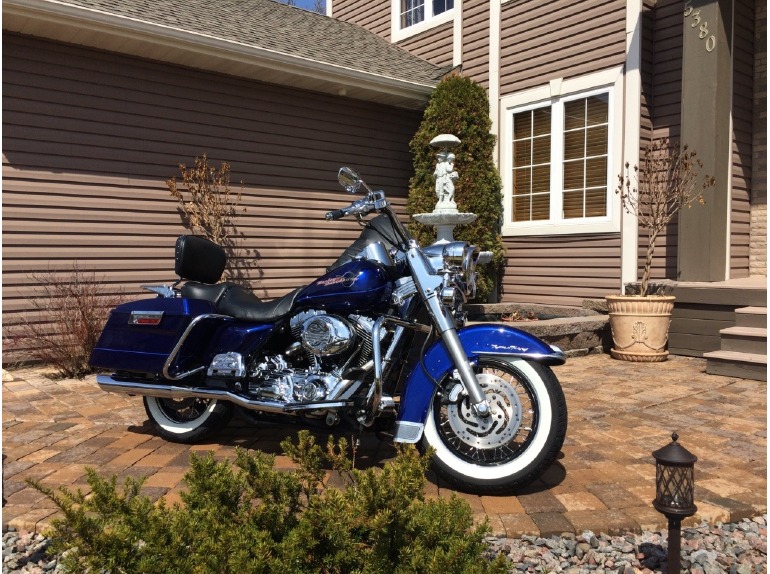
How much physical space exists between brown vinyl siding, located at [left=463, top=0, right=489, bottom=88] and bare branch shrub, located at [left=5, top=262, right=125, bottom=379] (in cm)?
533

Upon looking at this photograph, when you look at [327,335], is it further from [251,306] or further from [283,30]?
[283,30]

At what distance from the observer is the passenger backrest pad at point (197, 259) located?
10.5ft

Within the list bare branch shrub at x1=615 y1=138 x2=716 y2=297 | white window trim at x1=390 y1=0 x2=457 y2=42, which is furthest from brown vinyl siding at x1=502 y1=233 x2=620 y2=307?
white window trim at x1=390 y1=0 x2=457 y2=42

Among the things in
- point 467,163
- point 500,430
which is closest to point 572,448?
point 500,430

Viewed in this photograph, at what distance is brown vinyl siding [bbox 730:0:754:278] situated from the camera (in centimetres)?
648

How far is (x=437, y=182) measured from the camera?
22.3 ft

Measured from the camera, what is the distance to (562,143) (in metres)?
7.21

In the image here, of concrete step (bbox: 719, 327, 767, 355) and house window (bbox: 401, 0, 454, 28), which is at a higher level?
house window (bbox: 401, 0, 454, 28)

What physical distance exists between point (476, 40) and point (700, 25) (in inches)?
120

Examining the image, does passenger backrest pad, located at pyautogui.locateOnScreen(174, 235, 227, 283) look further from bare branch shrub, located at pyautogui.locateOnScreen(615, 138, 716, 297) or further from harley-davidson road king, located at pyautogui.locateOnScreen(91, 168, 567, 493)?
bare branch shrub, located at pyautogui.locateOnScreen(615, 138, 716, 297)

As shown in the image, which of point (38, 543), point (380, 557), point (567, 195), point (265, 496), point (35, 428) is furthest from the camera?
point (567, 195)

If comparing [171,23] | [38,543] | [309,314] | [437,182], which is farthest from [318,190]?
[38,543]

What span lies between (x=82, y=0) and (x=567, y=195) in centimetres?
540

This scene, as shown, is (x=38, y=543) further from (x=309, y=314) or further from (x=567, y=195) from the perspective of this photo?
(x=567, y=195)
